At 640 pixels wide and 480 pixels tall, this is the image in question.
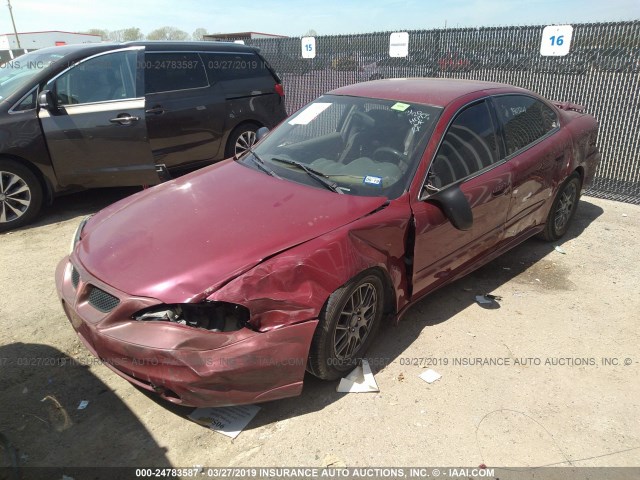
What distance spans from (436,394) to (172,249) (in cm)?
175

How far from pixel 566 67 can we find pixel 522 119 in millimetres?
3269

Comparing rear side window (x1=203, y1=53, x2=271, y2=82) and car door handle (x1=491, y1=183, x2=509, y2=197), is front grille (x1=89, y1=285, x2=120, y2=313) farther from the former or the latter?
rear side window (x1=203, y1=53, x2=271, y2=82)

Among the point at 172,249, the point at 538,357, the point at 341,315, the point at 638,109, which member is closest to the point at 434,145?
the point at 341,315

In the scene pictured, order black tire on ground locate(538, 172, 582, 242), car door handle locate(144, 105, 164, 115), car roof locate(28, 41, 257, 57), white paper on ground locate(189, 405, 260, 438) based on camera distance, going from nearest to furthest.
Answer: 1. white paper on ground locate(189, 405, 260, 438)
2. black tire on ground locate(538, 172, 582, 242)
3. car roof locate(28, 41, 257, 57)
4. car door handle locate(144, 105, 164, 115)

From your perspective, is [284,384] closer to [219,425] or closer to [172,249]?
[219,425]

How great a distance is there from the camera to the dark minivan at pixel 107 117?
5031mm

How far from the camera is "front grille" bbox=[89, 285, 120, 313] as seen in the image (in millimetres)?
2404

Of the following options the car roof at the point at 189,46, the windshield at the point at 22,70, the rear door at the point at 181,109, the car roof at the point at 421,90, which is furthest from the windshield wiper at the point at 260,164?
the windshield at the point at 22,70

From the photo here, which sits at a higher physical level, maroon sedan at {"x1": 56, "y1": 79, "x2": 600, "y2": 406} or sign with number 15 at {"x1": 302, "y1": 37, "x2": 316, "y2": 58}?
sign with number 15 at {"x1": 302, "y1": 37, "x2": 316, "y2": 58}

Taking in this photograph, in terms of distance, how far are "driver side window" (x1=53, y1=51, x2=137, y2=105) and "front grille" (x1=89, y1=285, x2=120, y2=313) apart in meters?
3.59

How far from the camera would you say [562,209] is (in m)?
4.80

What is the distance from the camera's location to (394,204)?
2.92 meters

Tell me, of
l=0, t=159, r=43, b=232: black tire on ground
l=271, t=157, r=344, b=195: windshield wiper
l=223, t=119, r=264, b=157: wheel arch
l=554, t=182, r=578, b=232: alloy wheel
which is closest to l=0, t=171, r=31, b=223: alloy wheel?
l=0, t=159, r=43, b=232: black tire on ground

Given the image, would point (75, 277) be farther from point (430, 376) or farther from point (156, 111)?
point (156, 111)
